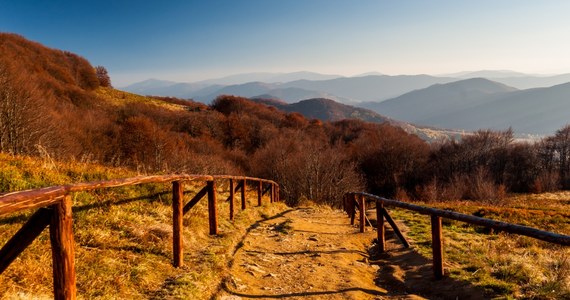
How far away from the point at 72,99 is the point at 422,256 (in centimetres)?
6204

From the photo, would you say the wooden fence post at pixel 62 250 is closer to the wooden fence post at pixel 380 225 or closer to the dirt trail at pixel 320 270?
the dirt trail at pixel 320 270

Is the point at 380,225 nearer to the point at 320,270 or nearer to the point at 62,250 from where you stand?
the point at 320,270

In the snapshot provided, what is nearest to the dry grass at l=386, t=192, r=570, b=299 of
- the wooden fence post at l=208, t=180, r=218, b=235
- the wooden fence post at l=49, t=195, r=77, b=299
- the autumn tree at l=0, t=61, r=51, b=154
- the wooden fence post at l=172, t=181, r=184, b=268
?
the wooden fence post at l=172, t=181, r=184, b=268

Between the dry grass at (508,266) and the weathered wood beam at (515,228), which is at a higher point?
the weathered wood beam at (515,228)

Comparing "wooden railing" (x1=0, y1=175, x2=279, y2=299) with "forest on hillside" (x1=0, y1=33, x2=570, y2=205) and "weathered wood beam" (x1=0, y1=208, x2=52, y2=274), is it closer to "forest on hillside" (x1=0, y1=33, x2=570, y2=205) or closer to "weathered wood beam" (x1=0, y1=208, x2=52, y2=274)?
"weathered wood beam" (x1=0, y1=208, x2=52, y2=274)

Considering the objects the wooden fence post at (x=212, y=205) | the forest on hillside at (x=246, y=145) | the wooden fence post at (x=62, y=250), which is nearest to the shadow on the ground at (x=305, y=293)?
the wooden fence post at (x=62, y=250)

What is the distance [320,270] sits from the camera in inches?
262

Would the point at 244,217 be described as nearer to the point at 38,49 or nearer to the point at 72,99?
the point at 72,99

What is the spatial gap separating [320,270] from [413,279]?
5.75ft

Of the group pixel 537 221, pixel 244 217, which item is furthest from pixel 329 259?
pixel 537 221

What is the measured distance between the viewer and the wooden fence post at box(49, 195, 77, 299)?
9.85 feet

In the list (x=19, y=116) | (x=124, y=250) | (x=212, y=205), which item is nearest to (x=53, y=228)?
(x=124, y=250)

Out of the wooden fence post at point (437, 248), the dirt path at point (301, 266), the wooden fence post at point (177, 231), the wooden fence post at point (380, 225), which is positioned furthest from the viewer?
the wooden fence post at point (380, 225)

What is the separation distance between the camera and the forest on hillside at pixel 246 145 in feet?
106
